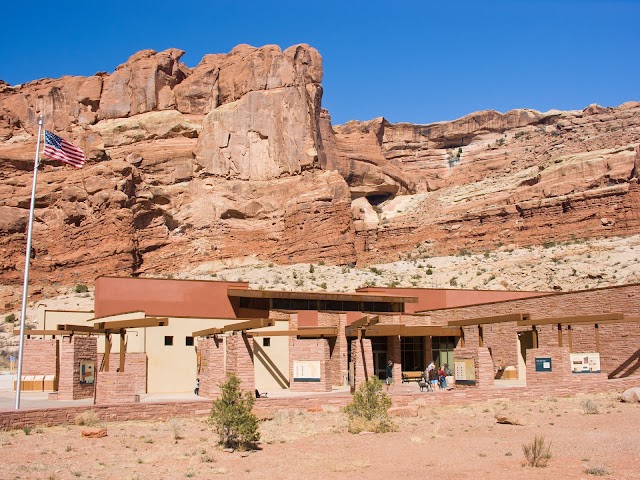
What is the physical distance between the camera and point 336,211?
7775 centimetres

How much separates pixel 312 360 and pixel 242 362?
7081 mm

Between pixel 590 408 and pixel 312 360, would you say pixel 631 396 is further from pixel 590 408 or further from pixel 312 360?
pixel 312 360

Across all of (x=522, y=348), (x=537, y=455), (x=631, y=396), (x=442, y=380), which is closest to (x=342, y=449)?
(x=537, y=455)

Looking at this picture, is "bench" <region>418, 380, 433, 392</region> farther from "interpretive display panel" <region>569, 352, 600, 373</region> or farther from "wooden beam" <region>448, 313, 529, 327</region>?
"interpretive display panel" <region>569, 352, 600, 373</region>

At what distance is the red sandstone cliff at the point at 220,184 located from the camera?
7612 centimetres

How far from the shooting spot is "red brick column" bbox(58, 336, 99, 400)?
1142 inches


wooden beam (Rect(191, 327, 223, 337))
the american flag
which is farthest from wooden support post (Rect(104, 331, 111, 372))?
the american flag

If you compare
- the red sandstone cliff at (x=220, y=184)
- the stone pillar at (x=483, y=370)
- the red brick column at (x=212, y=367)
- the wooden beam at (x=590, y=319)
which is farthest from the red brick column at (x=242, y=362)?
the red sandstone cliff at (x=220, y=184)

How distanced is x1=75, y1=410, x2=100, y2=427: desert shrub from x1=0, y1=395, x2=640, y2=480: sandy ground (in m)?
0.21

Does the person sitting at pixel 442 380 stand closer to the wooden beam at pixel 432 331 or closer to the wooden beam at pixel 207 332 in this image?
the wooden beam at pixel 432 331

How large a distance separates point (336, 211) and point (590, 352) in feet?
147

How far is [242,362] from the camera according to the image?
90.5 ft

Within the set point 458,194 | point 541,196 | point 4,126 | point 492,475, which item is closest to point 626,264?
point 541,196

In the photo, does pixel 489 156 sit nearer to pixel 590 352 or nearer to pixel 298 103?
pixel 298 103
